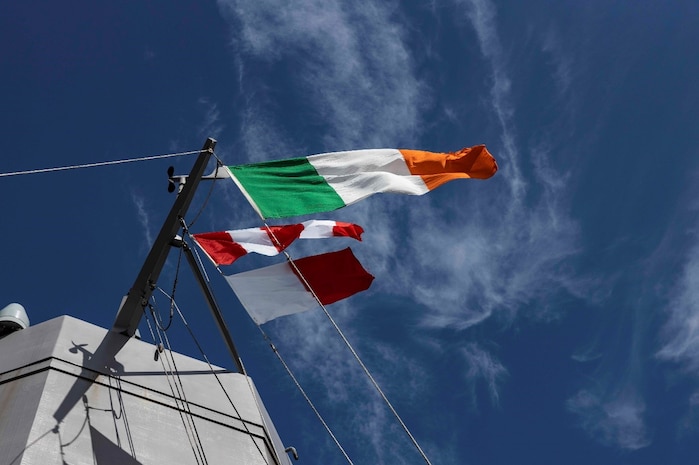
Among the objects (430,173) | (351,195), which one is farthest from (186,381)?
(430,173)

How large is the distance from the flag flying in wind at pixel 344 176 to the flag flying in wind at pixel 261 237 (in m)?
0.42

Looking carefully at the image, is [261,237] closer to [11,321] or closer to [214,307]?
[214,307]

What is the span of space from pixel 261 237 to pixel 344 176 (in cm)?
147

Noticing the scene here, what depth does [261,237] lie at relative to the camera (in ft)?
34.0

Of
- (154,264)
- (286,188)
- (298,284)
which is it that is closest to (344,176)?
(286,188)

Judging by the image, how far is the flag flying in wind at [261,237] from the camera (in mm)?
10070

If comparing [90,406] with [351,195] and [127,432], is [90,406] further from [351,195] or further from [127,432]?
[351,195]

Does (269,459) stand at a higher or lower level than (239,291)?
lower

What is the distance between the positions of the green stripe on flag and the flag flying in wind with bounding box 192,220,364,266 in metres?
0.40

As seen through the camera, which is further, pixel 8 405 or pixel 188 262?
pixel 188 262

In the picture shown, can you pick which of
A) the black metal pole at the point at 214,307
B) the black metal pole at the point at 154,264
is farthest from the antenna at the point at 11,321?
the black metal pole at the point at 214,307

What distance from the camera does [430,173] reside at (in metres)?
11.3

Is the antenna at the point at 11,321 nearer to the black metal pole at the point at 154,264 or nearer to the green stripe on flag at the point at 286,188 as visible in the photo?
the black metal pole at the point at 154,264

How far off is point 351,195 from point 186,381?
3216mm
